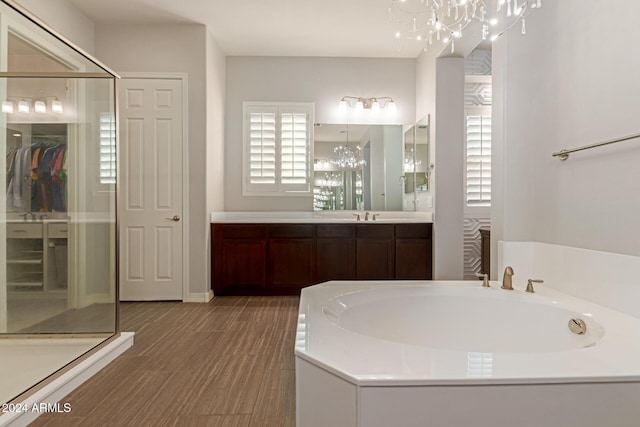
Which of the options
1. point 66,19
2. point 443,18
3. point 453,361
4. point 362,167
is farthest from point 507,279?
point 66,19

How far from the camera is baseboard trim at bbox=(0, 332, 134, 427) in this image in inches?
62.1

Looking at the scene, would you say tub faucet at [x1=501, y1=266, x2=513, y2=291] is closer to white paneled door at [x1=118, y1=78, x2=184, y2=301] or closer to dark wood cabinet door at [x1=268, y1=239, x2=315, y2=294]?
dark wood cabinet door at [x1=268, y1=239, x2=315, y2=294]

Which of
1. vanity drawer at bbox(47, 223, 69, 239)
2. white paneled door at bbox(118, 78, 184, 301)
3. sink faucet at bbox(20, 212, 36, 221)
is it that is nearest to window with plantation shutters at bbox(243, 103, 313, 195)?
white paneled door at bbox(118, 78, 184, 301)

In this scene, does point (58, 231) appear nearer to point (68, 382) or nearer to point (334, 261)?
point (68, 382)

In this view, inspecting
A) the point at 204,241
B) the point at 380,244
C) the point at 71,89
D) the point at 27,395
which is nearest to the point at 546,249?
the point at 380,244

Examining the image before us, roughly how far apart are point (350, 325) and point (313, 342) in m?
0.67

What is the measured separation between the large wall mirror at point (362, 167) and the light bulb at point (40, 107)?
2.73m

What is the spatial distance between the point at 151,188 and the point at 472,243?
3931 millimetres

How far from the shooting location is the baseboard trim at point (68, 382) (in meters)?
1.58

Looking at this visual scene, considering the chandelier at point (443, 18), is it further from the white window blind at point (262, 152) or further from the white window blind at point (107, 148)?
the white window blind at point (107, 148)

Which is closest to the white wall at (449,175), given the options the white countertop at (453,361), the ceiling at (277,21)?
the ceiling at (277,21)

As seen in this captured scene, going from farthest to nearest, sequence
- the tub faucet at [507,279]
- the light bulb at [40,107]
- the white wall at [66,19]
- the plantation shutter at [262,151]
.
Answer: the plantation shutter at [262,151] → the white wall at [66,19] → the light bulb at [40,107] → the tub faucet at [507,279]

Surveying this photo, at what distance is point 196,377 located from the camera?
2.07 meters

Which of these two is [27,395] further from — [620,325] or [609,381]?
[620,325]
